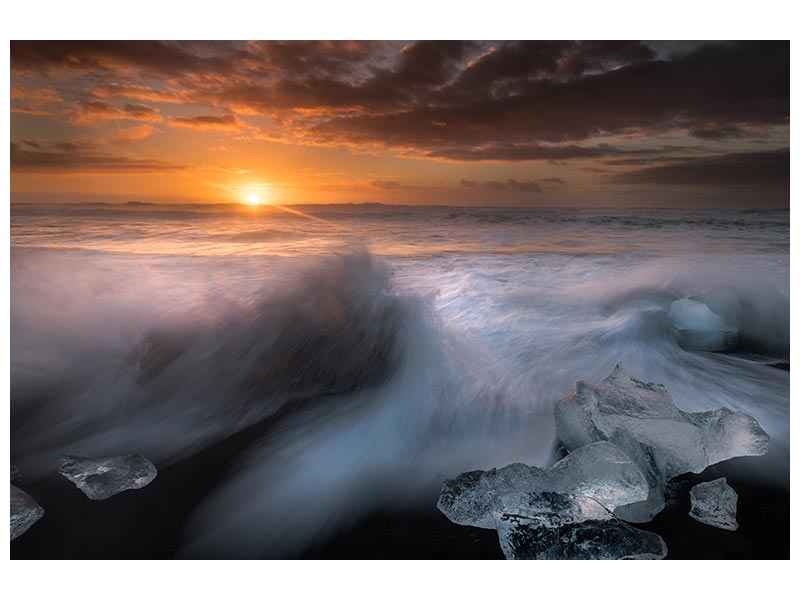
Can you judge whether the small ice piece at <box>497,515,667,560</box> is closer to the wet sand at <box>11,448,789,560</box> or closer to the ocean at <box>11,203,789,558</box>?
the wet sand at <box>11,448,789,560</box>

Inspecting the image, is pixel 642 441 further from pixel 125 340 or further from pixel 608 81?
pixel 125 340

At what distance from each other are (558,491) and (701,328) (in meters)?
1.21

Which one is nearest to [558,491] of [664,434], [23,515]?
[664,434]

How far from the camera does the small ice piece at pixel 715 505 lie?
1.59 metres

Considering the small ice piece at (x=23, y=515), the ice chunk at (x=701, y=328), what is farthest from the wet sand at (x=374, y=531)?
the ice chunk at (x=701, y=328)

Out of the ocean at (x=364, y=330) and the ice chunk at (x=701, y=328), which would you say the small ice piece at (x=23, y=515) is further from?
the ice chunk at (x=701, y=328)

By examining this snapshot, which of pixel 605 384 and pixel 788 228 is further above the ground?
pixel 788 228

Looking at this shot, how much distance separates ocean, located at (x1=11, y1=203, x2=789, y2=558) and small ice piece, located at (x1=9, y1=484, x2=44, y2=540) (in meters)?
0.08

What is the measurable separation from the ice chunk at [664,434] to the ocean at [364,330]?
178mm

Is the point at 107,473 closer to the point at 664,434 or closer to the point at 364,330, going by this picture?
the point at 364,330

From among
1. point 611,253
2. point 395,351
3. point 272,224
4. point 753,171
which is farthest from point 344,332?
point 753,171

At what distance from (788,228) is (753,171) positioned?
0.24 metres

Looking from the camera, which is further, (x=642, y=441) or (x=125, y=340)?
(x=125, y=340)
